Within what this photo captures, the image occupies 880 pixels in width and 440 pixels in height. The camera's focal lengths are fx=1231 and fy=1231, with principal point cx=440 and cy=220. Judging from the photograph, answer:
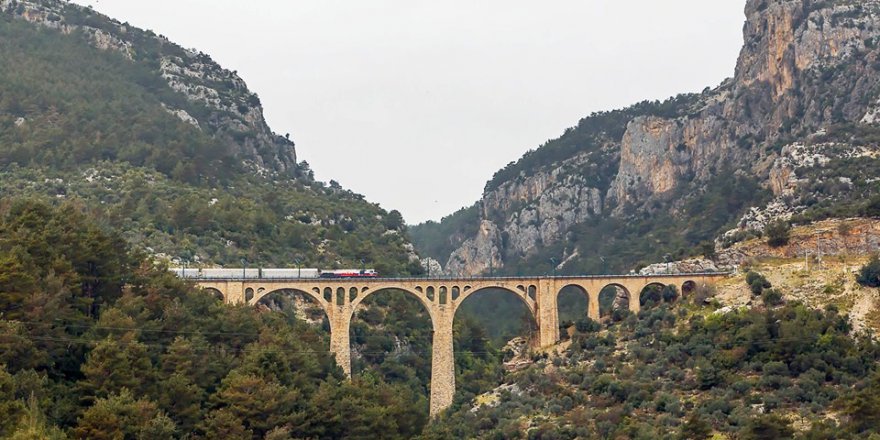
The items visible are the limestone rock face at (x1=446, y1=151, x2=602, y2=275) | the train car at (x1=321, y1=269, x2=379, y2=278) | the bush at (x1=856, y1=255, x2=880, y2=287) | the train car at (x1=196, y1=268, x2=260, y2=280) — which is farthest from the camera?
the limestone rock face at (x1=446, y1=151, x2=602, y2=275)

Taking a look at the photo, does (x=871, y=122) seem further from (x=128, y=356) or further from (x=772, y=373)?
(x=128, y=356)

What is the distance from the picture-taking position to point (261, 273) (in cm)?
6975

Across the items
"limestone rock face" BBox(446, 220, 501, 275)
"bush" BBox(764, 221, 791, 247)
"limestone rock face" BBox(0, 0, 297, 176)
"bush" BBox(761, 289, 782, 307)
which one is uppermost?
"limestone rock face" BBox(0, 0, 297, 176)

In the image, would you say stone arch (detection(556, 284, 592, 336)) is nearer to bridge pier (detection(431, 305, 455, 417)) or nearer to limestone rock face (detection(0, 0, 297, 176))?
limestone rock face (detection(0, 0, 297, 176))

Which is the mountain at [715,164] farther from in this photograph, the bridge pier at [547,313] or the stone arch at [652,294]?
the bridge pier at [547,313]

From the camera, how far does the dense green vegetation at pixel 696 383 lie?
170 ft

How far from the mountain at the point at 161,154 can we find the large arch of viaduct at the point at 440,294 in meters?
8.99

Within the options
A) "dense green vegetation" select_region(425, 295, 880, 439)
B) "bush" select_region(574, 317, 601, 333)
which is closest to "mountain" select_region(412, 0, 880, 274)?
"bush" select_region(574, 317, 601, 333)

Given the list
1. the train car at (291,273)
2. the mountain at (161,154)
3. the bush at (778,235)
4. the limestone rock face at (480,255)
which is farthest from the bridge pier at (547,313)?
the limestone rock face at (480,255)

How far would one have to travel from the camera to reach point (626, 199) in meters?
128

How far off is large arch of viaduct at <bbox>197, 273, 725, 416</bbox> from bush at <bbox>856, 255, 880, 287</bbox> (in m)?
8.74

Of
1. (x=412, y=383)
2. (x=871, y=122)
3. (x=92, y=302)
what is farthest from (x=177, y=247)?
(x=871, y=122)

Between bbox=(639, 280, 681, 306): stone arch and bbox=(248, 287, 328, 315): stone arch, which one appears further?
bbox=(639, 280, 681, 306): stone arch

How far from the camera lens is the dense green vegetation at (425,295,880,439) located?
51.8m
